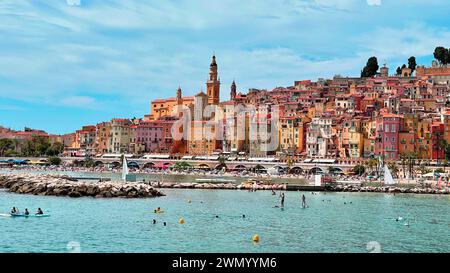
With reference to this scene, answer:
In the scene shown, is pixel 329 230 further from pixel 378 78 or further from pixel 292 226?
pixel 378 78

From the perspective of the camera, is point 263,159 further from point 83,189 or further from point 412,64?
point 83,189

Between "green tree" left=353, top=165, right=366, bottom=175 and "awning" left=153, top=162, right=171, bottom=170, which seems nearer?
"green tree" left=353, top=165, right=366, bottom=175

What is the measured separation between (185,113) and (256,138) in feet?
66.6

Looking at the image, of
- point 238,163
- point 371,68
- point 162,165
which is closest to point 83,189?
point 238,163

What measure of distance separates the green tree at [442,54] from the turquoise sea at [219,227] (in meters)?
86.3

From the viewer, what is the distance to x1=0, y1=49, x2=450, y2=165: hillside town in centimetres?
8225

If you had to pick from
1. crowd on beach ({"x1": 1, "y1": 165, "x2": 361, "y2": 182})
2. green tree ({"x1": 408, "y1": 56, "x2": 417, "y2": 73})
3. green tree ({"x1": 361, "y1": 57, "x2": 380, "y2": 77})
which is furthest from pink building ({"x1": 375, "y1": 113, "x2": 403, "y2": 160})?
green tree ({"x1": 408, "y1": 56, "x2": 417, "y2": 73})

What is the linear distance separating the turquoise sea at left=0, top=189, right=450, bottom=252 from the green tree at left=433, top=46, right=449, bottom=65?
283 ft

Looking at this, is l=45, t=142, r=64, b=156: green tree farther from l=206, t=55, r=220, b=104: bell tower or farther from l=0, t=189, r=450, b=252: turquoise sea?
l=0, t=189, r=450, b=252: turquoise sea

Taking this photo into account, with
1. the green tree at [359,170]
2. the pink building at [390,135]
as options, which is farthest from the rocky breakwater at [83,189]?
the pink building at [390,135]

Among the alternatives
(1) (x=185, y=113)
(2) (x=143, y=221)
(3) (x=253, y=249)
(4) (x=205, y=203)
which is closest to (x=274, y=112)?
(1) (x=185, y=113)

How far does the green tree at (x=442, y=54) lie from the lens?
11838 cm

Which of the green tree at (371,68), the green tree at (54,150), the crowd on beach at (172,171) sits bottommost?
the crowd on beach at (172,171)

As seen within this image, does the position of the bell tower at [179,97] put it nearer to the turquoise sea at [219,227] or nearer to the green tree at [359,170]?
the green tree at [359,170]
